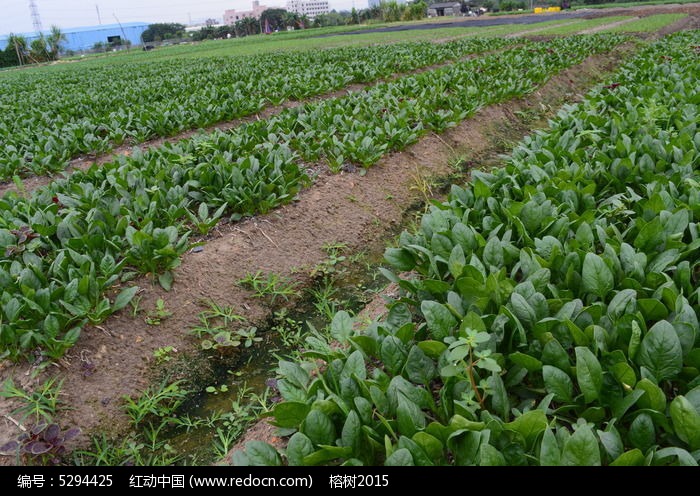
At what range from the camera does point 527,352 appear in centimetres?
234

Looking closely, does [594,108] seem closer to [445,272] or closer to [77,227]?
[445,272]

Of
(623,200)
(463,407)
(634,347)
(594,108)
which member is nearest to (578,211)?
(623,200)

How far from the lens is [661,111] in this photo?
5.71 metres

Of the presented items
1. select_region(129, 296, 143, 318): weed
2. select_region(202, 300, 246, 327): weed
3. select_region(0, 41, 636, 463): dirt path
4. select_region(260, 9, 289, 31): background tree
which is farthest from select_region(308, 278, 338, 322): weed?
select_region(260, 9, 289, 31): background tree

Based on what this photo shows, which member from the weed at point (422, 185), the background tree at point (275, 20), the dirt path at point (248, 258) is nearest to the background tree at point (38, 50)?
the background tree at point (275, 20)

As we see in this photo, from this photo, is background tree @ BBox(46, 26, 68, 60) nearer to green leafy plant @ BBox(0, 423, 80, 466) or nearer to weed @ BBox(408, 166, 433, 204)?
weed @ BBox(408, 166, 433, 204)

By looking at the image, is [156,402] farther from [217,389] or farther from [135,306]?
[135,306]

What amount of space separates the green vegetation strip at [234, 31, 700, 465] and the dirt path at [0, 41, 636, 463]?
131 cm

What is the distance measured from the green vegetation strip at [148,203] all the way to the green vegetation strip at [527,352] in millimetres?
1700

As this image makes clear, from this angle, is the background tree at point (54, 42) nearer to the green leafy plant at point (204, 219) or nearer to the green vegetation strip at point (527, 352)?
the green leafy plant at point (204, 219)

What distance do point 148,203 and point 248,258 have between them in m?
1.05

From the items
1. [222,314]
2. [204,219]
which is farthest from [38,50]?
[222,314]

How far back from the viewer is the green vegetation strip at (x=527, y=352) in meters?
1.85

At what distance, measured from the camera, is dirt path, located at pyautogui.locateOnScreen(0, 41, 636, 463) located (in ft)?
10.5
